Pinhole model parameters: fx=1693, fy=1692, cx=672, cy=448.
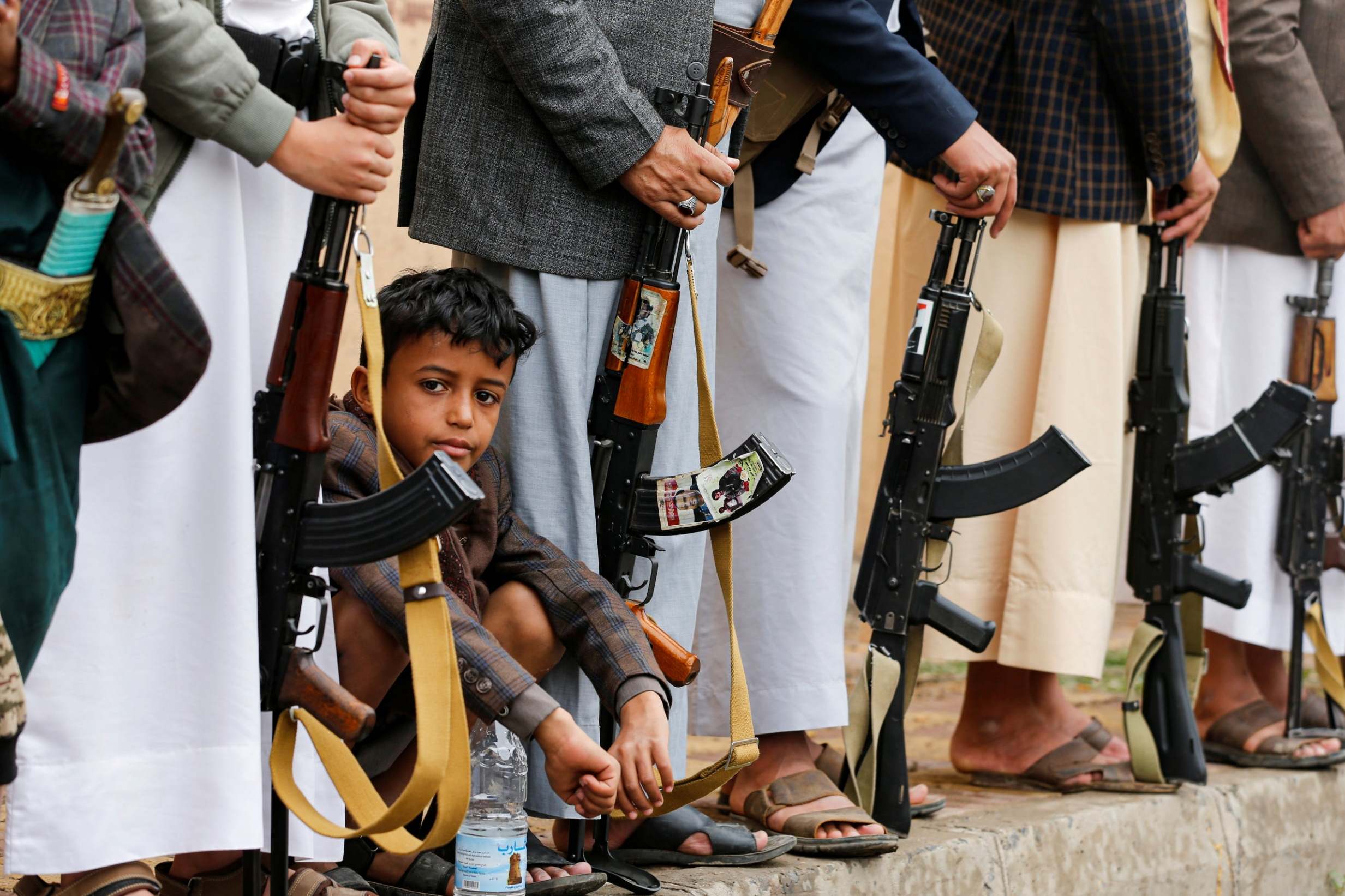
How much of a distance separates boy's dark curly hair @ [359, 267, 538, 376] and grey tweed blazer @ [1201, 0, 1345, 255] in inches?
96.1

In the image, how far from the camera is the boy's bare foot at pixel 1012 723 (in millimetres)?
3789

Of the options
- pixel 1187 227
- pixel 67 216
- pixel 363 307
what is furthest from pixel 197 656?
pixel 1187 227

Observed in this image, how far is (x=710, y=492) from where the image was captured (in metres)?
2.61

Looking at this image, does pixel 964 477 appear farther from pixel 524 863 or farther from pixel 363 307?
pixel 363 307

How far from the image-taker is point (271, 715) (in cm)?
226

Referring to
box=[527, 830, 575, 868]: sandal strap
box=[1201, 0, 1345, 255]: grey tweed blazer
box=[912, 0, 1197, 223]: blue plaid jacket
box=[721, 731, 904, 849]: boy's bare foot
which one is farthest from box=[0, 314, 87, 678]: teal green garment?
box=[1201, 0, 1345, 255]: grey tweed blazer

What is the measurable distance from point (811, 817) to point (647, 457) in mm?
788

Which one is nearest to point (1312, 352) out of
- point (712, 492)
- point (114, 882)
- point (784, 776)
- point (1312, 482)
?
point (1312, 482)

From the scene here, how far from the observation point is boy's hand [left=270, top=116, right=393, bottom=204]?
2098mm

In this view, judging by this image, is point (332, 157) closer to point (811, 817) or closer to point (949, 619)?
point (811, 817)

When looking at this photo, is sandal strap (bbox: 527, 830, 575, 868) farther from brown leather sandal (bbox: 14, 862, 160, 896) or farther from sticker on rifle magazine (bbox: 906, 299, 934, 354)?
sticker on rifle magazine (bbox: 906, 299, 934, 354)

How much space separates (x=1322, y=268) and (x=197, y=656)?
3247mm

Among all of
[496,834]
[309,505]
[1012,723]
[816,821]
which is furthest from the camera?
[1012,723]

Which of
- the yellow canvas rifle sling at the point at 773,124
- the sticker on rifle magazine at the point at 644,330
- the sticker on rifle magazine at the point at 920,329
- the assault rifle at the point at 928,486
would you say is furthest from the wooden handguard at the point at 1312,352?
the sticker on rifle magazine at the point at 644,330
